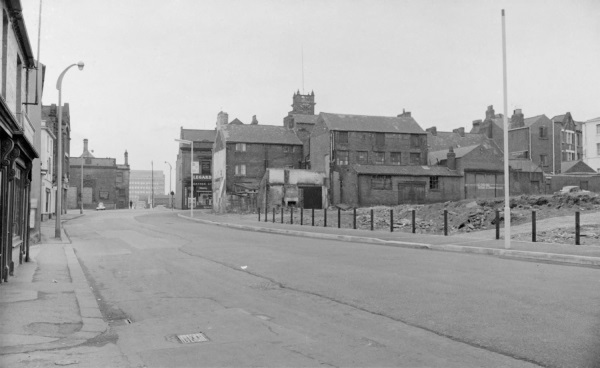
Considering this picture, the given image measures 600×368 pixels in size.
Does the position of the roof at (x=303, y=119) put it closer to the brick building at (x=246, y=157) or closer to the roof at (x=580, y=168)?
the brick building at (x=246, y=157)

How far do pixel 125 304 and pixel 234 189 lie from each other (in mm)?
54888

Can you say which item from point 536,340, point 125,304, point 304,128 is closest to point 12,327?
point 125,304

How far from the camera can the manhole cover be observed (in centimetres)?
565

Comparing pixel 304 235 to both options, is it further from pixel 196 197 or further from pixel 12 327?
pixel 196 197

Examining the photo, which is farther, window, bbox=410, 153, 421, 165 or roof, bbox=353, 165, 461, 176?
window, bbox=410, 153, 421, 165

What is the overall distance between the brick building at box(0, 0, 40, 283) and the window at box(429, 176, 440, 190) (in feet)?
165

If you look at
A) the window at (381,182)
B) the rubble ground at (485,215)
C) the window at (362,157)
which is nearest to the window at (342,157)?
the window at (362,157)

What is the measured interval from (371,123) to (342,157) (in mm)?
6696

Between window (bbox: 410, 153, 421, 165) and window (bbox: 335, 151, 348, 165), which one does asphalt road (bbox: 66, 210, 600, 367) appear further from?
window (bbox: 410, 153, 421, 165)

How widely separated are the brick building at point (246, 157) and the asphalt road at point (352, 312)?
1917 inches

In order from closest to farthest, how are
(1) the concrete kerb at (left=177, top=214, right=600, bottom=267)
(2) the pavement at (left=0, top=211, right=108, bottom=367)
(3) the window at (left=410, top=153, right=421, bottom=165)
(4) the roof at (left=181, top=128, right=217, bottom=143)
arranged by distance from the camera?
(2) the pavement at (left=0, top=211, right=108, bottom=367) < (1) the concrete kerb at (left=177, top=214, right=600, bottom=267) < (3) the window at (left=410, top=153, right=421, bottom=165) < (4) the roof at (left=181, top=128, right=217, bottom=143)

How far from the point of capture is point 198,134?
9031 centimetres

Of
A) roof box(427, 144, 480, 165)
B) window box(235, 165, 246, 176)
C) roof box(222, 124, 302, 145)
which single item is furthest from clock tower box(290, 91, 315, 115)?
roof box(427, 144, 480, 165)

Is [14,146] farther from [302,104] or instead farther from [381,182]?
[302,104]
